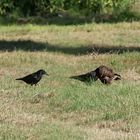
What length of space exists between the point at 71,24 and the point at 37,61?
1401cm

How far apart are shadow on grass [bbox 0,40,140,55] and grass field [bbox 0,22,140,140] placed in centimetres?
5

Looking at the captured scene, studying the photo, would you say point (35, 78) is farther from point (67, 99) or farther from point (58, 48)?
point (58, 48)

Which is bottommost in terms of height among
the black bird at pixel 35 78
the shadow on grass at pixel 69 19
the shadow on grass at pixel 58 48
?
the shadow on grass at pixel 69 19

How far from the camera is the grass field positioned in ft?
25.3

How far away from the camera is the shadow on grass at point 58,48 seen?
750 inches

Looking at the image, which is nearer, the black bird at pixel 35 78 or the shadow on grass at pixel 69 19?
the black bird at pixel 35 78

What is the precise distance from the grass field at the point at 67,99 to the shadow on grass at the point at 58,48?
5cm

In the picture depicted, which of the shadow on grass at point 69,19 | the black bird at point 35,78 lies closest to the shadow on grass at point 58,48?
the black bird at point 35,78

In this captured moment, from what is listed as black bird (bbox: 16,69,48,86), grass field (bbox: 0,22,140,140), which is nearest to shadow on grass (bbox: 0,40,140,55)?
grass field (bbox: 0,22,140,140)

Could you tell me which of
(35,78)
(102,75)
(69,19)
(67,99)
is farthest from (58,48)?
(69,19)

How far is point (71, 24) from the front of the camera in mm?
30016

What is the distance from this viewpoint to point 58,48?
66.3ft

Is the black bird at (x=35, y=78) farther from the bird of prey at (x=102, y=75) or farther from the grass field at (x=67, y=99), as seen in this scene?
the bird of prey at (x=102, y=75)

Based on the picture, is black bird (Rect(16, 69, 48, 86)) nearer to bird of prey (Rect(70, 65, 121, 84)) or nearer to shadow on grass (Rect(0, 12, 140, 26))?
bird of prey (Rect(70, 65, 121, 84))
